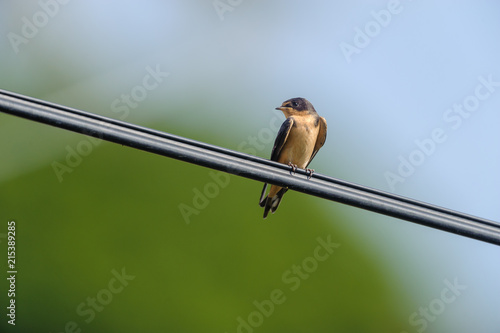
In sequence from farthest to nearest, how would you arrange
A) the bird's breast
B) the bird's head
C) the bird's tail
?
the bird's head → the bird's breast → the bird's tail

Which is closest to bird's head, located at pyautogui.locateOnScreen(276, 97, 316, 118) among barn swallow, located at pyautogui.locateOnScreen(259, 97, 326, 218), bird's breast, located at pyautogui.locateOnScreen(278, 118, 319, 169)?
barn swallow, located at pyautogui.locateOnScreen(259, 97, 326, 218)

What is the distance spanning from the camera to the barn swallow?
784 centimetres

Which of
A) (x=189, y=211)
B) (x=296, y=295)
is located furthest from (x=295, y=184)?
(x=296, y=295)

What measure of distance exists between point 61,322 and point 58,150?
6.86 feet

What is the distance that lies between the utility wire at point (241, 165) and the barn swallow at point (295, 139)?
12.2 ft

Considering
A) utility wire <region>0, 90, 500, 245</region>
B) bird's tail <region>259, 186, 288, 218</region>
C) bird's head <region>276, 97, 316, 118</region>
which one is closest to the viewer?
utility wire <region>0, 90, 500, 245</region>

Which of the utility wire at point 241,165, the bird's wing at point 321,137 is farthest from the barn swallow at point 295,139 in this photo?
the utility wire at point 241,165

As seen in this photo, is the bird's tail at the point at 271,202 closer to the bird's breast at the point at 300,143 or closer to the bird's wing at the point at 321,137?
the bird's breast at the point at 300,143

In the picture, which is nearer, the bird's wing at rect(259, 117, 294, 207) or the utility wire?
the utility wire

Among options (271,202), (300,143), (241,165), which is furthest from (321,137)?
(241,165)

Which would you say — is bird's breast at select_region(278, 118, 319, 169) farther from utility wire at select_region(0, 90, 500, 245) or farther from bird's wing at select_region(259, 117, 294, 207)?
utility wire at select_region(0, 90, 500, 245)

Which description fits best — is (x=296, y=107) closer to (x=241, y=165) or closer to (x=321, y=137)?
(x=321, y=137)

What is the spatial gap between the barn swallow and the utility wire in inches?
147

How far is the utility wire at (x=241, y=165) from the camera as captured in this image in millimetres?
3578
